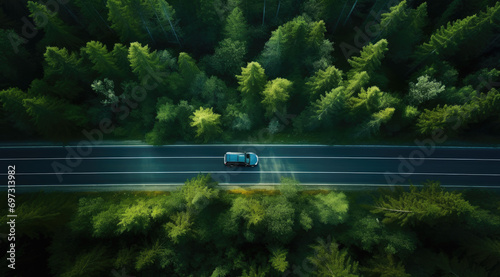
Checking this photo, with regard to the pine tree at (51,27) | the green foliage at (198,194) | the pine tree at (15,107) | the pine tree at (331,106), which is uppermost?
the pine tree at (51,27)

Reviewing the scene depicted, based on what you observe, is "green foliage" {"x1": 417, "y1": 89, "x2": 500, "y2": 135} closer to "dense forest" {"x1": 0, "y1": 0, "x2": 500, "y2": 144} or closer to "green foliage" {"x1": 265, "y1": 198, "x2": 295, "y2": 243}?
"dense forest" {"x1": 0, "y1": 0, "x2": 500, "y2": 144}

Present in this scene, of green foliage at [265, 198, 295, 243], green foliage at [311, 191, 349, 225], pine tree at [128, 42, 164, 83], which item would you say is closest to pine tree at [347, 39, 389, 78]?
green foliage at [311, 191, 349, 225]

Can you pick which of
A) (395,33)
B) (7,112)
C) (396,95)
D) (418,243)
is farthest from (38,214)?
(395,33)

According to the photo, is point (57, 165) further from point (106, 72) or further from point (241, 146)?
point (241, 146)

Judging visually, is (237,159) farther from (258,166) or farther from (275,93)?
(275,93)

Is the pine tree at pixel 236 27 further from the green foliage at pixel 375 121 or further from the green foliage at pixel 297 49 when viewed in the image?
the green foliage at pixel 375 121

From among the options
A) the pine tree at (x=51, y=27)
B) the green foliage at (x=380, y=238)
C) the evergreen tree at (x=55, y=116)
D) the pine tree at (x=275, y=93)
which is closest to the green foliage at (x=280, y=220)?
the green foliage at (x=380, y=238)
